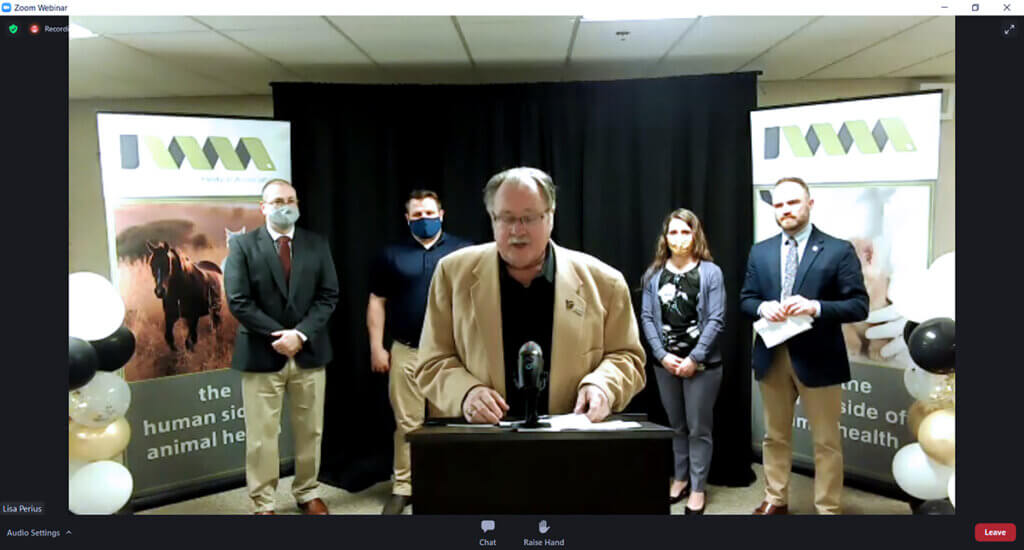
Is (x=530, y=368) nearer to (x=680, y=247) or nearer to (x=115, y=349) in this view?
(x=680, y=247)

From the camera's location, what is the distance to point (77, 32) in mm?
1390

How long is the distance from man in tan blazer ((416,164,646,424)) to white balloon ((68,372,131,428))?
1.18m

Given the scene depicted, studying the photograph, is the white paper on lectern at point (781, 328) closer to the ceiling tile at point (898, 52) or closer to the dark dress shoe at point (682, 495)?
the dark dress shoe at point (682, 495)

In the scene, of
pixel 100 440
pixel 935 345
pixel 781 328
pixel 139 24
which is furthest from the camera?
pixel 781 328

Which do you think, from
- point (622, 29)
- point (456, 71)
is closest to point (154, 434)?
point (456, 71)

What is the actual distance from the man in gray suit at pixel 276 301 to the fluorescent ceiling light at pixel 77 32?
70 centimetres

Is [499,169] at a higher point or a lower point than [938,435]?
higher

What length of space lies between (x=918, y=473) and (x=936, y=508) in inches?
17.8

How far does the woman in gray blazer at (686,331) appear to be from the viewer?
2258 millimetres

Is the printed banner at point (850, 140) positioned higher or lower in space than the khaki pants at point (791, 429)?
higher

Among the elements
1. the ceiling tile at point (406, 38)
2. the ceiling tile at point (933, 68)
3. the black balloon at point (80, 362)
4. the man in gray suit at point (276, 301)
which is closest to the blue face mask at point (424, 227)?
the man in gray suit at point (276, 301)
